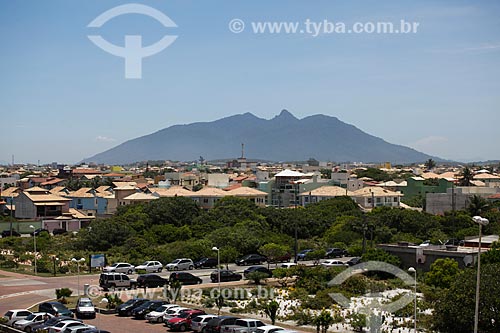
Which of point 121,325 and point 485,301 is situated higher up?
point 485,301

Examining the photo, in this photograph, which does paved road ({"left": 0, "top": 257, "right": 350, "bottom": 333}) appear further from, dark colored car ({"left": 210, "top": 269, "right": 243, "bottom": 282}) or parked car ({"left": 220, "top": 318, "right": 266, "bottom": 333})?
parked car ({"left": 220, "top": 318, "right": 266, "bottom": 333})

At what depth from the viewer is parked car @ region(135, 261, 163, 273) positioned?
3938 centimetres

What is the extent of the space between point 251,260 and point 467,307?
21910 mm

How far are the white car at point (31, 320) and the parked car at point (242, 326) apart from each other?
20.9ft

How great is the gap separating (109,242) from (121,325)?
24.3 metres

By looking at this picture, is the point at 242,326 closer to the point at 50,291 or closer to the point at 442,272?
the point at 50,291

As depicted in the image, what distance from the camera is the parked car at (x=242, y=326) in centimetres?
2323

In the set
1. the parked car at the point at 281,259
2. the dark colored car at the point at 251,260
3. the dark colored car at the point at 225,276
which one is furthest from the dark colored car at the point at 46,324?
the parked car at the point at 281,259

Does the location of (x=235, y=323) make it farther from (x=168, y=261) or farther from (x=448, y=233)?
(x=448, y=233)

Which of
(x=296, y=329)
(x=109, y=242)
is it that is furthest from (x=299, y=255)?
(x=296, y=329)

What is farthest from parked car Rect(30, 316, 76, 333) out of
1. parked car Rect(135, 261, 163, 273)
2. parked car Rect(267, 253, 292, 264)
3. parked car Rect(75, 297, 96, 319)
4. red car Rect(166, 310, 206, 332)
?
parked car Rect(267, 253, 292, 264)

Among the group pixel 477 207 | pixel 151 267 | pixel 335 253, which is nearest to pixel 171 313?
pixel 151 267

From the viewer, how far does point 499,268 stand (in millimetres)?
24281

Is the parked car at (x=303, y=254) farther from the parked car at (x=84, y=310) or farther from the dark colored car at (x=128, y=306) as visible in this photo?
the parked car at (x=84, y=310)
